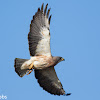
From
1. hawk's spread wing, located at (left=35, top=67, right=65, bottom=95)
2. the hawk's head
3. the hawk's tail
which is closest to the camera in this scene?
the hawk's head

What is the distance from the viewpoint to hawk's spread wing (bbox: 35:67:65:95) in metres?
15.2

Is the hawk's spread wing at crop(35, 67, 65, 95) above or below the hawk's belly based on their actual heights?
below

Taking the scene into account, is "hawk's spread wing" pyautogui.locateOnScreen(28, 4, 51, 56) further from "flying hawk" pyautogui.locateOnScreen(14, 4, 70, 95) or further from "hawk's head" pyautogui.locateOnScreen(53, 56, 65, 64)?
"hawk's head" pyautogui.locateOnScreen(53, 56, 65, 64)

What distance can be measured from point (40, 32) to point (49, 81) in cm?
248

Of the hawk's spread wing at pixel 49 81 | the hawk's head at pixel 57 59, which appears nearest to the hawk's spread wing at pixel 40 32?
the hawk's head at pixel 57 59

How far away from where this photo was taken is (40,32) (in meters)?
14.5

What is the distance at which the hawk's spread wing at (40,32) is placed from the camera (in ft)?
47.3

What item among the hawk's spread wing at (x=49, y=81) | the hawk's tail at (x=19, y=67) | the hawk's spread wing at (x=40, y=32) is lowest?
the hawk's spread wing at (x=49, y=81)

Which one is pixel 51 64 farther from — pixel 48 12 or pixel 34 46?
pixel 48 12

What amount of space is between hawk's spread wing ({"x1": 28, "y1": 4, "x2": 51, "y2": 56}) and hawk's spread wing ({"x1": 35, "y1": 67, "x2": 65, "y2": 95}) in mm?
1117

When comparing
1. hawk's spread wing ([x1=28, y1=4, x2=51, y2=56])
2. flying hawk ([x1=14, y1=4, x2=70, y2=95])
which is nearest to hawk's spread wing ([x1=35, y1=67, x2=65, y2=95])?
flying hawk ([x1=14, y1=4, x2=70, y2=95])

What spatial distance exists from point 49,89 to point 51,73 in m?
0.77

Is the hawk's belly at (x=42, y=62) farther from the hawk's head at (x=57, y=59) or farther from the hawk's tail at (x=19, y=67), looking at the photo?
the hawk's tail at (x=19, y=67)

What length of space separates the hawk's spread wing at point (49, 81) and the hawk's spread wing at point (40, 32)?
1.12 metres
